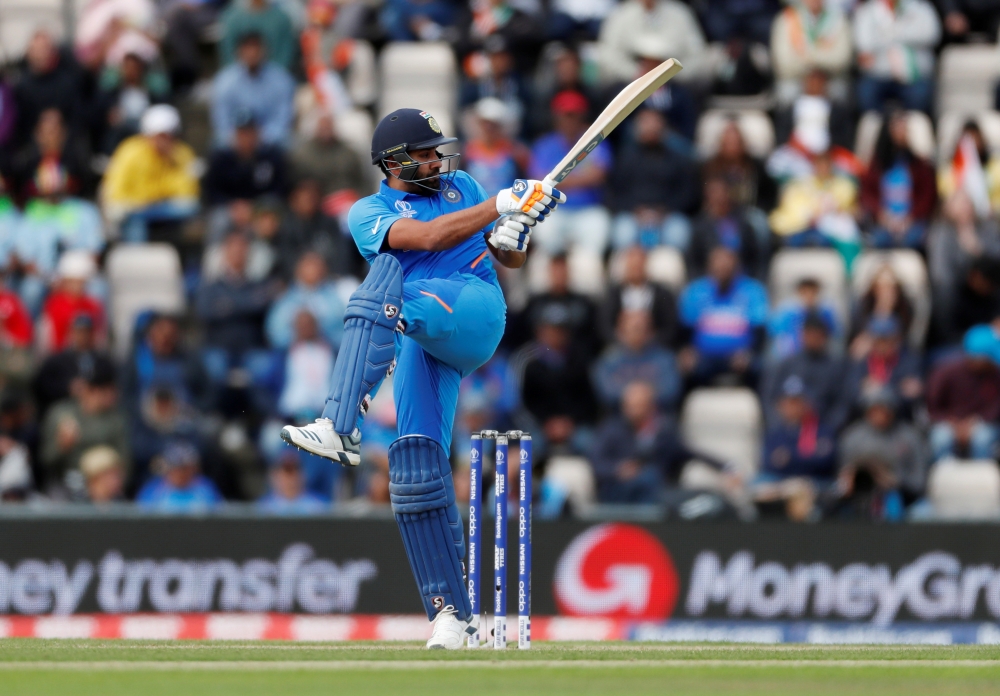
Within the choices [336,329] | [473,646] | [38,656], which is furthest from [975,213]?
[38,656]

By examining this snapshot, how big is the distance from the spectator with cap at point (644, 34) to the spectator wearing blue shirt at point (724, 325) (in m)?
2.32

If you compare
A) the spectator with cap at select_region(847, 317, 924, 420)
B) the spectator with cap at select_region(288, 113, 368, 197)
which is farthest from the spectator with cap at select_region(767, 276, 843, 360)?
the spectator with cap at select_region(288, 113, 368, 197)

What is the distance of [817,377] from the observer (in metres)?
12.3

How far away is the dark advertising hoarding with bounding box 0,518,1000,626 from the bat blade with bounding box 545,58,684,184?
14.2 feet

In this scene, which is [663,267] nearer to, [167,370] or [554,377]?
[554,377]

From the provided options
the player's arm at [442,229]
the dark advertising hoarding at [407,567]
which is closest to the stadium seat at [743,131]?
the dark advertising hoarding at [407,567]

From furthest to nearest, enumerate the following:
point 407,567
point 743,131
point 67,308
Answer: point 743,131 < point 67,308 < point 407,567

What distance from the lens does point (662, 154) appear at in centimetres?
1377

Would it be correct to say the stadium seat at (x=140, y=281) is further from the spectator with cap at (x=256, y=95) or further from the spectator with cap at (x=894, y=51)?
the spectator with cap at (x=894, y=51)

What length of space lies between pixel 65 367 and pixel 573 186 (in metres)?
4.23

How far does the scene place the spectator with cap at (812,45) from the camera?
1452 centimetres

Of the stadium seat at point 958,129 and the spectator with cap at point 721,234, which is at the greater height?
the stadium seat at point 958,129

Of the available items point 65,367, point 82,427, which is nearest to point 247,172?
point 65,367

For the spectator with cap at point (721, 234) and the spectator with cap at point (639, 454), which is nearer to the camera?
the spectator with cap at point (639, 454)
